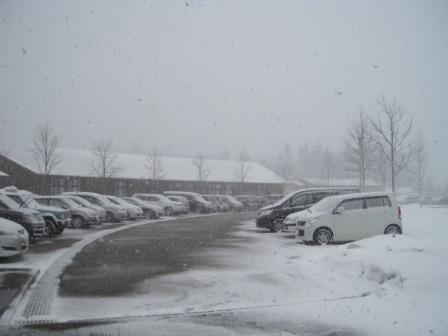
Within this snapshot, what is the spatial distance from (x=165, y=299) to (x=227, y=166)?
60.1 meters

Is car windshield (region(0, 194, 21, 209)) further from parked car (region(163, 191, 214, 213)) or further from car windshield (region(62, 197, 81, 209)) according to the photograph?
parked car (region(163, 191, 214, 213))

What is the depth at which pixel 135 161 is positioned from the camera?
59625mm

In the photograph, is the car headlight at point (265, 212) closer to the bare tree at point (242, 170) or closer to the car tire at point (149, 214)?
the car tire at point (149, 214)

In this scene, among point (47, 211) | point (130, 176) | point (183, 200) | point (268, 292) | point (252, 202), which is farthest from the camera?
point (130, 176)

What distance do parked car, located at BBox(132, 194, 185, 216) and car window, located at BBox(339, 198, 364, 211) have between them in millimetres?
21303

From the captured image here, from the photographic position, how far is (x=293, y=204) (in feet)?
63.1

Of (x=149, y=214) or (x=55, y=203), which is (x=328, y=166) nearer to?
(x=149, y=214)

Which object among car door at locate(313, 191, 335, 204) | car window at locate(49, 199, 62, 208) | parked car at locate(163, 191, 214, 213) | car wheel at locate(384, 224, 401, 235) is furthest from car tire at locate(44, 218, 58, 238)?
Answer: parked car at locate(163, 191, 214, 213)

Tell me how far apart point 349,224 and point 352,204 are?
0.69 meters

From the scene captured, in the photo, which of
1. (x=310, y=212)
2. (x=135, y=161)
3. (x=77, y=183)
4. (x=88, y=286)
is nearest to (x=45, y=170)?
(x=77, y=183)

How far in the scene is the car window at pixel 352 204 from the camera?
1427 cm

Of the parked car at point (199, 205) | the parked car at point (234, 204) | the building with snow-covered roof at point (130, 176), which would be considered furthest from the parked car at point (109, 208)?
the building with snow-covered roof at point (130, 176)

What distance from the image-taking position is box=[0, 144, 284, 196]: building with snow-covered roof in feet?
148

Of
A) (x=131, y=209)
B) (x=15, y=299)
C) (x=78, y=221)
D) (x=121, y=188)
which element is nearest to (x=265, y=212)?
(x=78, y=221)
